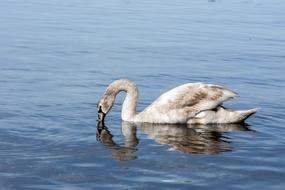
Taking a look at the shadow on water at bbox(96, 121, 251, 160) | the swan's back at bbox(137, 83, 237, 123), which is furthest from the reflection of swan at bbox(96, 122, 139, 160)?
the swan's back at bbox(137, 83, 237, 123)

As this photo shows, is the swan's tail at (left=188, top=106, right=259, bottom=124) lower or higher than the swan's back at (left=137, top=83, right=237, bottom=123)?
lower

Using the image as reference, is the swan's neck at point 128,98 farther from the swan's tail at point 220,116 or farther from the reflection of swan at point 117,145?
the swan's tail at point 220,116

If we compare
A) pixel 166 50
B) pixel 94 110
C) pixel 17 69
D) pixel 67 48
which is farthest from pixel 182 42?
pixel 94 110

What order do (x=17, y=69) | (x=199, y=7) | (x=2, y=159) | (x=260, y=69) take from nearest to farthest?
1. (x=2, y=159)
2. (x=17, y=69)
3. (x=260, y=69)
4. (x=199, y=7)

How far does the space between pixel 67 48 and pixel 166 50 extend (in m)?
3.96

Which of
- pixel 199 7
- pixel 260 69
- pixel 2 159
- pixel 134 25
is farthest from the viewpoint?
pixel 199 7

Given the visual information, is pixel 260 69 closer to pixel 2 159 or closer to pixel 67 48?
pixel 67 48

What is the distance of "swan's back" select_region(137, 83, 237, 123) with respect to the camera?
55.8 ft

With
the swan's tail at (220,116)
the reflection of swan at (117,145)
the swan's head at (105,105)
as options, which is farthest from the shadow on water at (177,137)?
the swan's head at (105,105)

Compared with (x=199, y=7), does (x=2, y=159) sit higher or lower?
lower

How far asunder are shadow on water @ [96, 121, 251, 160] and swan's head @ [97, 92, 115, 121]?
1.09 ft

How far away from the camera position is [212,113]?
56.2ft

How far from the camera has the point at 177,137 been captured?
51.4ft

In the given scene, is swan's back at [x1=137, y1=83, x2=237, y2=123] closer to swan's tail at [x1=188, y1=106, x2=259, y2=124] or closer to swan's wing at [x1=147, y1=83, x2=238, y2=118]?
swan's wing at [x1=147, y1=83, x2=238, y2=118]
